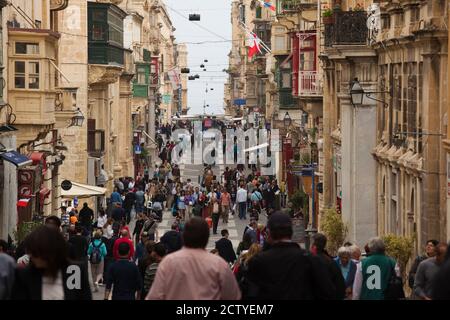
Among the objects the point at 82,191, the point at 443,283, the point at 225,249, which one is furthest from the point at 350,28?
the point at 443,283

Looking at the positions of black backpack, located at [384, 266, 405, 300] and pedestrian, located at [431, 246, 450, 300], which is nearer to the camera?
pedestrian, located at [431, 246, 450, 300]

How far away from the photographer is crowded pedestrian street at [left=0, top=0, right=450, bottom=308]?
945 cm

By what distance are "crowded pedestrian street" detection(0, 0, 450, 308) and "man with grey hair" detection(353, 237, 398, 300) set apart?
0.01 meters

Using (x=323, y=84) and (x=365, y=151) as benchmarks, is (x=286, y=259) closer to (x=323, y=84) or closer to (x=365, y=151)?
(x=365, y=151)

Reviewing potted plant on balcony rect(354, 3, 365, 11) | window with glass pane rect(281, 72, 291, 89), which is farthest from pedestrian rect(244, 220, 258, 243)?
window with glass pane rect(281, 72, 291, 89)

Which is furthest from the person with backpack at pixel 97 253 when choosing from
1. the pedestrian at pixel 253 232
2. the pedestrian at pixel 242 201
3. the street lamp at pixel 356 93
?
the pedestrian at pixel 242 201

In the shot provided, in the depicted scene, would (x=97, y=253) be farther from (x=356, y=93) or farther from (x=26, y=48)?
(x=26, y=48)

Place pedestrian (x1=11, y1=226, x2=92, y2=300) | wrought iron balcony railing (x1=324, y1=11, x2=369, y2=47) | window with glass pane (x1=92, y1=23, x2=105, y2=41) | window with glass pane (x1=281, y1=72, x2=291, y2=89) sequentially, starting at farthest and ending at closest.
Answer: window with glass pane (x1=281, y1=72, x2=291, y2=89), window with glass pane (x1=92, y1=23, x2=105, y2=41), wrought iron balcony railing (x1=324, y1=11, x2=369, y2=47), pedestrian (x1=11, y1=226, x2=92, y2=300)

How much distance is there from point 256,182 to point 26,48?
21.3m

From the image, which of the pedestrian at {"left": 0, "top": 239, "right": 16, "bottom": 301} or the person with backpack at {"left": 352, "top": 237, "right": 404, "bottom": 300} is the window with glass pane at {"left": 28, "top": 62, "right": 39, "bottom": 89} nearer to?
the person with backpack at {"left": 352, "top": 237, "right": 404, "bottom": 300}

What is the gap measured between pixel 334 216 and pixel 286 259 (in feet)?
73.5

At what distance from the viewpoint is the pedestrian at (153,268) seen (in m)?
15.9

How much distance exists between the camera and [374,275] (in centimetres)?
1463
